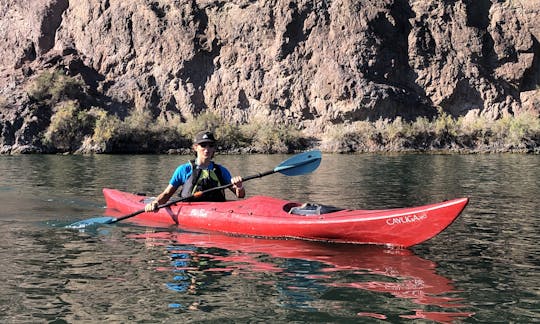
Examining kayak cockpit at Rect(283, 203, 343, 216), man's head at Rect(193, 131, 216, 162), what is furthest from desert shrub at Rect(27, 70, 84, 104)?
kayak cockpit at Rect(283, 203, 343, 216)

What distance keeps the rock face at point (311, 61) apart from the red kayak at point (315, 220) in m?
48.8

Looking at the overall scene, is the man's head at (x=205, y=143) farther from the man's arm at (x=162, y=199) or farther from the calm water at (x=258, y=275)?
the calm water at (x=258, y=275)

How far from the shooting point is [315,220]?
28.0 feet

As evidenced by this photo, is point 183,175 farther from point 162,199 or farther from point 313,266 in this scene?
point 313,266

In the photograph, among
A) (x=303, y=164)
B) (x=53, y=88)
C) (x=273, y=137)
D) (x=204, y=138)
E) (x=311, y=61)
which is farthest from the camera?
(x=311, y=61)

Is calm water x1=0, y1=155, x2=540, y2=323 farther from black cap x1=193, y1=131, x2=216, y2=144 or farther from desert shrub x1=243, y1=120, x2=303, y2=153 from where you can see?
desert shrub x1=243, y1=120, x2=303, y2=153

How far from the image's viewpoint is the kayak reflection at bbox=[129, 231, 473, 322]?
5.89m

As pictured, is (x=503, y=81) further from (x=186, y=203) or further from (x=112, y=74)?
(x=186, y=203)

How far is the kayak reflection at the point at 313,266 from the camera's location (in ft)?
19.3

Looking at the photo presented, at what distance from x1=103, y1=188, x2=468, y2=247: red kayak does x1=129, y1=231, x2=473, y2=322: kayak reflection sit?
0.15m

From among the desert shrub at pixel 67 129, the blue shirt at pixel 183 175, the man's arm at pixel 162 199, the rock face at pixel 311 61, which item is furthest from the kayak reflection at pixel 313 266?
the rock face at pixel 311 61

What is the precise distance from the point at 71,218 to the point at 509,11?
61133mm

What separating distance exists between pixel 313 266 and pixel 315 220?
1378 mm

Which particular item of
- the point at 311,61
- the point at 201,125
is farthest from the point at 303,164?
the point at 311,61
